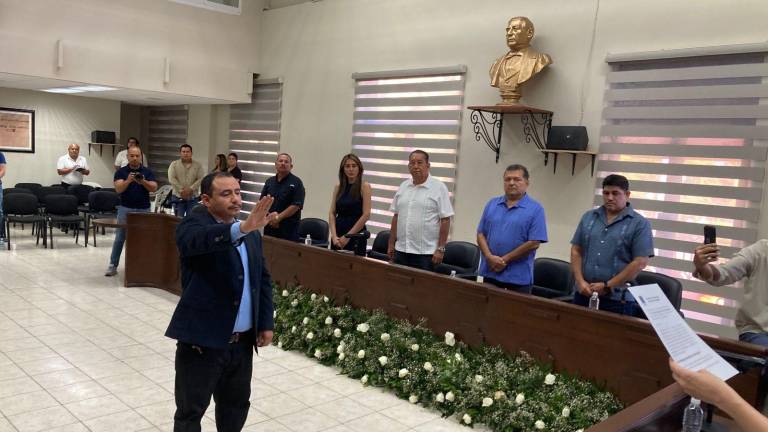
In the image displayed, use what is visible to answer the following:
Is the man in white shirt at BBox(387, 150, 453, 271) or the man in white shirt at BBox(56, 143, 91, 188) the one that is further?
the man in white shirt at BBox(56, 143, 91, 188)

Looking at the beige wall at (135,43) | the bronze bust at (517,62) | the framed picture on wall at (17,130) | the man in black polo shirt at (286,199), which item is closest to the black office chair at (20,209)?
the beige wall at (135,43)

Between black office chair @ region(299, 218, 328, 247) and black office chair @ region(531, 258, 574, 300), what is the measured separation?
94.0 inches

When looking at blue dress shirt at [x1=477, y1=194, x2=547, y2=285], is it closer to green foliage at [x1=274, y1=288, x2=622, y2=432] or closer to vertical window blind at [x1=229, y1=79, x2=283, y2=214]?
green foliage at [x1=274, y1=288, x2=622, y2=432]

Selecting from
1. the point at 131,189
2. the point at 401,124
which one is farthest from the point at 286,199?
the point at 131,189

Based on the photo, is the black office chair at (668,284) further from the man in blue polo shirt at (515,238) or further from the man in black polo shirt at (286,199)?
the man in black polo shirt at (286,199)

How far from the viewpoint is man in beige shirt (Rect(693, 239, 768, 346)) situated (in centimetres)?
329

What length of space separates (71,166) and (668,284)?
957 centimetres

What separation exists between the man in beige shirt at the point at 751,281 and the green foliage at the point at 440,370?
85cm

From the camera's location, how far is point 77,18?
770cm

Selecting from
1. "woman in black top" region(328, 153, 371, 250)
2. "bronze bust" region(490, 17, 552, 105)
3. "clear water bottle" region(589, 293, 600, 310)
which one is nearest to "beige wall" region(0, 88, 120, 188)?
"woman in black top" region(328, 153, 371, 250)

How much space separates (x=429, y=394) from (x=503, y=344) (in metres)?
0.59

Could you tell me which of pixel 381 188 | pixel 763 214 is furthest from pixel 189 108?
pixel 763 214

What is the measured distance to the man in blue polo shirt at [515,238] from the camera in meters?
4.27

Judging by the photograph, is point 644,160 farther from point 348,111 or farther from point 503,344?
point 348,111
